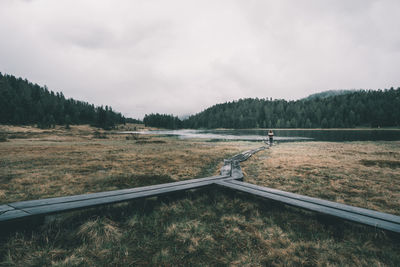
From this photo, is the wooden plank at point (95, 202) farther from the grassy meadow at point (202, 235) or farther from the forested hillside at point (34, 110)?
the forested hillside at point (34, 110)


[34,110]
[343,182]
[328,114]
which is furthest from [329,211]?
[328,114]

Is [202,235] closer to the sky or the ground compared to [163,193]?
closer to the ground

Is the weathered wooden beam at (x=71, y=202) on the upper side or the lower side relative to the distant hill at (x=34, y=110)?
lower

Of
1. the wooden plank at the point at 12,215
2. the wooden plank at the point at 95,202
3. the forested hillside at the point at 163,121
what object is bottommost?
the wooden plank at the point at 95,202

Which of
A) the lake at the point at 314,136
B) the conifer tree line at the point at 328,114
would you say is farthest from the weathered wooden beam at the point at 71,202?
the conifer tree line at the point at 328,114

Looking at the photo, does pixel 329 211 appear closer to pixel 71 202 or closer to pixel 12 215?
pixel 71 202

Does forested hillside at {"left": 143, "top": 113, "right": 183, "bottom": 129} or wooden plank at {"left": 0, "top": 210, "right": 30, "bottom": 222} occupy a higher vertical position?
forested hillside at {"left": 143, "top": 113, "right": 183, "bottom": 129}

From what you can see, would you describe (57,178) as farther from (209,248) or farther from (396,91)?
(396,91)

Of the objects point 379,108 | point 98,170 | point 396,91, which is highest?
point 396,91

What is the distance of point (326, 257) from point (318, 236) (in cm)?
74

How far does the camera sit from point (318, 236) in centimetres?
399

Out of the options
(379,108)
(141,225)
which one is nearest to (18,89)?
(141,225)

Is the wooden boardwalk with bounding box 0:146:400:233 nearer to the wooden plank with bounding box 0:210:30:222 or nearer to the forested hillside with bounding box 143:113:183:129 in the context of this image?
the wooden plank with bounding box 0:210:30:222

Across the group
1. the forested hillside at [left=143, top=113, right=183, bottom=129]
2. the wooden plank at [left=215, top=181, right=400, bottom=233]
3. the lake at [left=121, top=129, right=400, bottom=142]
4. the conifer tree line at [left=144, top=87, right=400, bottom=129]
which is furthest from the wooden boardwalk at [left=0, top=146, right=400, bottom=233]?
the forested hillside at [left=143, top=113, right=183, bottom=129]
